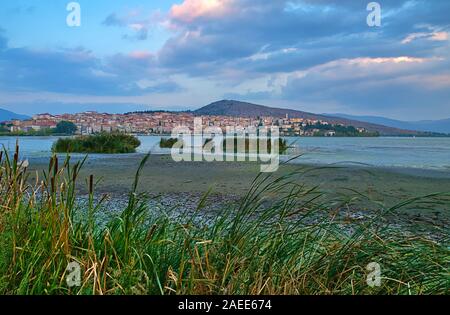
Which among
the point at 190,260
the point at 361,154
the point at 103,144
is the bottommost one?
the point at 361,154

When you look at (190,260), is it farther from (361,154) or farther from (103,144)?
(361,154)

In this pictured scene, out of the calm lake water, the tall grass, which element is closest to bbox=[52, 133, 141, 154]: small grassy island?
the calm lake water

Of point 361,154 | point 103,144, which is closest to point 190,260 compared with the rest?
point 103,144

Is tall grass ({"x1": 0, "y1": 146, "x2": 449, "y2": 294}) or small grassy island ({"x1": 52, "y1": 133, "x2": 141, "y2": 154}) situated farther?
small grassy island ({"x1": 52, "y1": 133, "x2": 141, "y2": 154})

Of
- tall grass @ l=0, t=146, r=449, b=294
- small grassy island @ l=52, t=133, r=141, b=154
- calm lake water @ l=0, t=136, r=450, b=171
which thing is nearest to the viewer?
tall grass @ l=0, t=146, r=449, b=294

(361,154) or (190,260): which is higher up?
(190,260)

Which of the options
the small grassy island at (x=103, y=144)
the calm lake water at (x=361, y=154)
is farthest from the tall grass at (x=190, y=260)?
the small grassy island at (x=103, y=144)

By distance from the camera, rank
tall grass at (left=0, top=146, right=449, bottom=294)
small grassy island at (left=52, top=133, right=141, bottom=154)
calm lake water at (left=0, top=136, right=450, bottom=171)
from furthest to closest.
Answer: small grassy island at (left=52, top=133, right=141, bottom=154) < calm lake water at (left=0, top=136, right=450, bottom=171) < tall grass at (left=0, top=146, right=449, bottom=294)

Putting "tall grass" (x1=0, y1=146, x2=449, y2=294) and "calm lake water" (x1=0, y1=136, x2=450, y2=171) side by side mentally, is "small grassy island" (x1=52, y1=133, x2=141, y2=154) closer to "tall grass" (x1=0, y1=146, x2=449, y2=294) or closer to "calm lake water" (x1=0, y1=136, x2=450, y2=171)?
"calm lake water" (x1=0, y1=136, x2=450, y2=171)

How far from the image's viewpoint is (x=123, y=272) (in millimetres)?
2250

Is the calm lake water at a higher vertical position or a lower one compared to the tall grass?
lower

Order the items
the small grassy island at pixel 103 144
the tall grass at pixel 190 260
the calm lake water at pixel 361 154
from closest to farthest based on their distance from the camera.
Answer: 1. the tall grass at pixel 190 260
2. the calm lake water at pixel 361 154
3. the small grassy island at pixel 103 144

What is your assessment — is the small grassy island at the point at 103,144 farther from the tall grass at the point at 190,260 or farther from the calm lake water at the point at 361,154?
the tall grass at the point at 190,260
